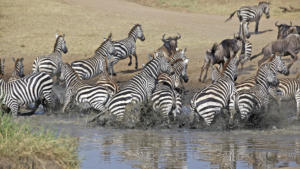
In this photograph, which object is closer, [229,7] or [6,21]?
[6,21]

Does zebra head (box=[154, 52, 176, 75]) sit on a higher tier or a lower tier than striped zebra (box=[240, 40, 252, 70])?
lower

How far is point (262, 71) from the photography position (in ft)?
43.0

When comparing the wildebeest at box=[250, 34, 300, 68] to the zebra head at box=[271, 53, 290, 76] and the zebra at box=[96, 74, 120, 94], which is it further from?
the zebra at box=[96, 74, 120, 94]

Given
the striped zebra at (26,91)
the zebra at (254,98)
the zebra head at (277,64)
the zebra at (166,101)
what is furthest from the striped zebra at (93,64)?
the zebra at (254,98)

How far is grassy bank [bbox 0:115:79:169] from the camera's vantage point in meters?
7.11

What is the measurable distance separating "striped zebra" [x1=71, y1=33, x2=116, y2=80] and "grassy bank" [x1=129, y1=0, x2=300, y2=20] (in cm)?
1524

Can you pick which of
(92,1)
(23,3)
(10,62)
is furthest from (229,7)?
(10,62)

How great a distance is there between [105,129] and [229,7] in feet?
76.7

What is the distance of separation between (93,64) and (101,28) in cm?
1107

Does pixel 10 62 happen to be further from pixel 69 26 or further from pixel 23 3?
pixel 23 3

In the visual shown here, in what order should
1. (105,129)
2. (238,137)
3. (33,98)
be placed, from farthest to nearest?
1. (33,98)
2. (105,129)
3. (238,137)

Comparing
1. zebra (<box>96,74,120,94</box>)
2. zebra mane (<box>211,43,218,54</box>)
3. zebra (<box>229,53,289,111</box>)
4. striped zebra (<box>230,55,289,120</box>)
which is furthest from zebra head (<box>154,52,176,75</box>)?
zebra mane (<box>211,43,218,54</box>)

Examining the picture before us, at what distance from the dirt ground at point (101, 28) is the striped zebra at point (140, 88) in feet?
13.6

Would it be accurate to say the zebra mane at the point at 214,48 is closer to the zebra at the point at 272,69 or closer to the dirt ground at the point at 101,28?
the dirt ground at the point at 101,28
